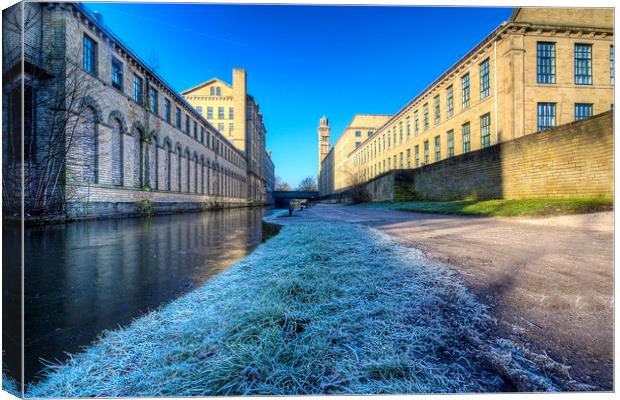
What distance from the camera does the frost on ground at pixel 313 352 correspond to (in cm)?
71

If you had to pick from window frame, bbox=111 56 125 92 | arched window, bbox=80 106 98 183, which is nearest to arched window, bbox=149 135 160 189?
window frame, bbox=111 56 125 92

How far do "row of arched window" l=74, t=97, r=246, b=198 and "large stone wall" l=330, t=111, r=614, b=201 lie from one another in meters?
9.49

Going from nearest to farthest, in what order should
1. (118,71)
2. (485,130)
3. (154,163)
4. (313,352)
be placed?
(313,352) < (118,71) < (485,130) < (154,163)

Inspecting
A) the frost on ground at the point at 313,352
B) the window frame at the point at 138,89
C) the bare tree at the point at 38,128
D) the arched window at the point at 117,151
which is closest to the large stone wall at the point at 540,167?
the frost on ground at the point at 313,352

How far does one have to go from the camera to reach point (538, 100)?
9461mm

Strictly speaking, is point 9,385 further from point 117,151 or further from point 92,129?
point 117,151

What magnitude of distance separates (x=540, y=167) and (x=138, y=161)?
59.5ft

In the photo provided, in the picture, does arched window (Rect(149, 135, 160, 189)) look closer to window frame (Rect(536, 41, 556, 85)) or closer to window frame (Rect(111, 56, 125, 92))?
window frame (Rect(111, 56, 125, 92))

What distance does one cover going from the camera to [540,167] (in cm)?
755

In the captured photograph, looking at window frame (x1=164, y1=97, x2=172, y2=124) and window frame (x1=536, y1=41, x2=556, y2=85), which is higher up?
window frame (x1=164, y1=97, x2=172, y2=124)

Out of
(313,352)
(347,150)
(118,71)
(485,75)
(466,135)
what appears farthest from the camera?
(347,150)

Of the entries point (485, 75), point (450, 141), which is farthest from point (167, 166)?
point (450, 141)

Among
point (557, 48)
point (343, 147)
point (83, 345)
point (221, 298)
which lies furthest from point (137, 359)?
point (343, 147)

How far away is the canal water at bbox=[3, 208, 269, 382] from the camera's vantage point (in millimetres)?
1229
